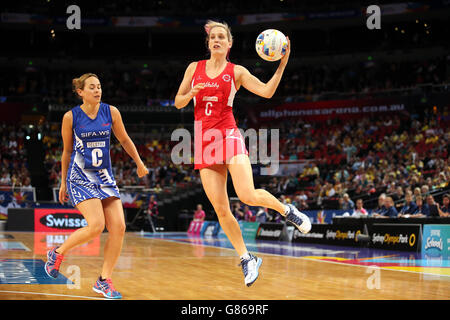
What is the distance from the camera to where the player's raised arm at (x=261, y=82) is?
237 inches

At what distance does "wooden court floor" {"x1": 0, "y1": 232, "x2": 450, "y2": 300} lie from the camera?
6.31 metres

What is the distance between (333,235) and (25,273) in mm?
11163

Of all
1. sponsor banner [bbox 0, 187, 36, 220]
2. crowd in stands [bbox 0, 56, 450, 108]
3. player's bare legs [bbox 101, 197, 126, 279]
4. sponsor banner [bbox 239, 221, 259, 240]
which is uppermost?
crowd in stands [bbox 0, 56, 450, 108]

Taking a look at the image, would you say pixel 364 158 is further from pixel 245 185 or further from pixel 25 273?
pixel 245 185

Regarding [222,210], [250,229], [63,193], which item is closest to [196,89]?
[222,210]

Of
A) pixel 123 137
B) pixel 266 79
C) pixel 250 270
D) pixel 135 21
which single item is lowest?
pixel 250 270

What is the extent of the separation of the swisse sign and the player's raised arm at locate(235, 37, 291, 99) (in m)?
19.7

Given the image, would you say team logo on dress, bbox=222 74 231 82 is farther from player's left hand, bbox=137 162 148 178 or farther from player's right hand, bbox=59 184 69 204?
player's right hand, bbox=59 184 69 204

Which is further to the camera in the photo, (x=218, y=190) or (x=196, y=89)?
(x=218, y=190)

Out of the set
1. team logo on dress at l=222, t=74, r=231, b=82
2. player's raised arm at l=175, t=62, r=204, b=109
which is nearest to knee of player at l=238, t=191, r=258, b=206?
player's raised arm at l=175, t=62, r=204, b=109

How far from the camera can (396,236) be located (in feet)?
49.8

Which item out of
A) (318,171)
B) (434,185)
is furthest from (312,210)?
(318,171)
